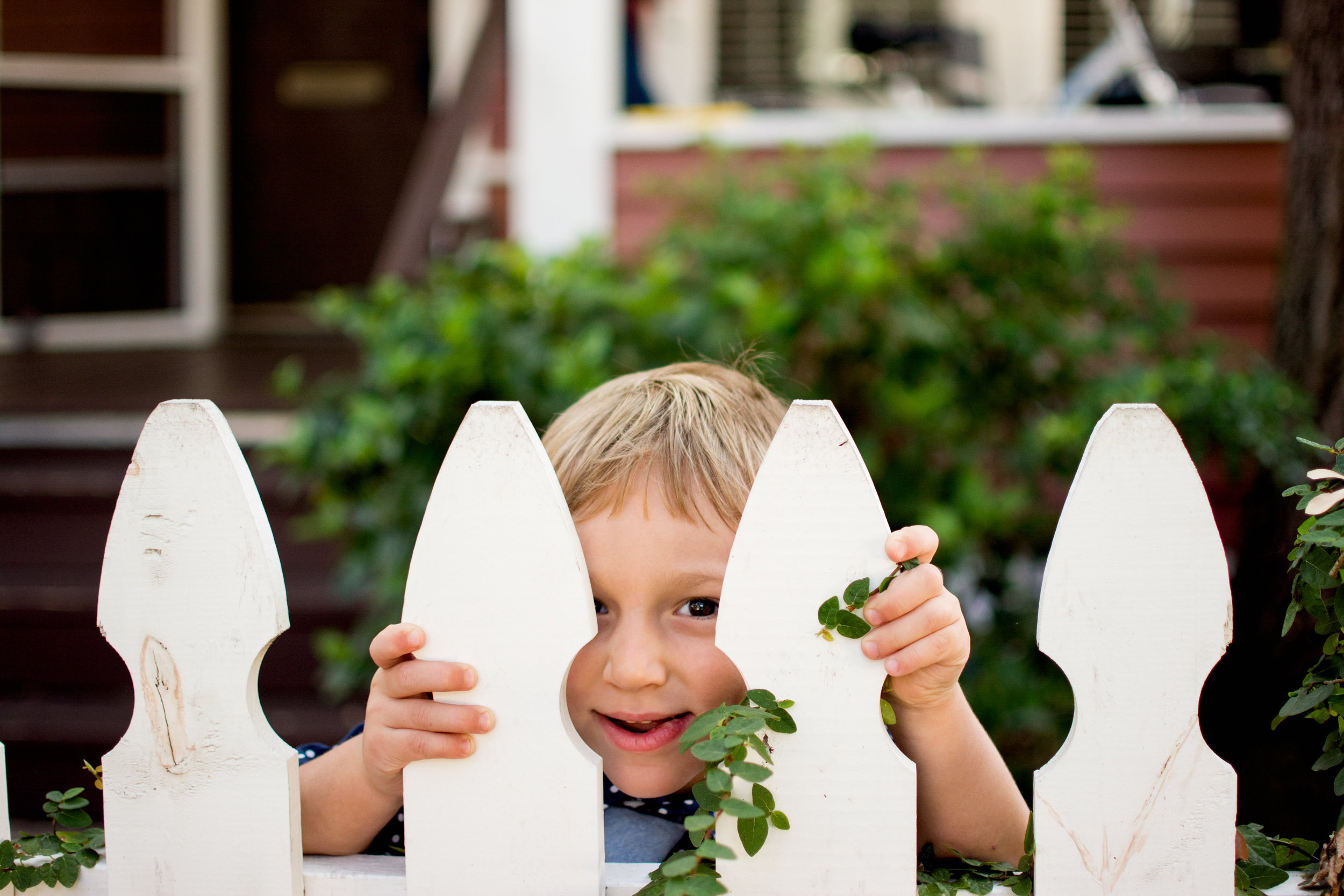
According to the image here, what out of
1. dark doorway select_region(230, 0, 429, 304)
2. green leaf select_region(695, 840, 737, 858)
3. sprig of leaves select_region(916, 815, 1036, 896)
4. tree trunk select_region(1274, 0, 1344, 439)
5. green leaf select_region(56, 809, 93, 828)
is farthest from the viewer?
dark doorway select_region(230, 0, 429, 304)

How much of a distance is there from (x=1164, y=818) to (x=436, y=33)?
20.9 feet

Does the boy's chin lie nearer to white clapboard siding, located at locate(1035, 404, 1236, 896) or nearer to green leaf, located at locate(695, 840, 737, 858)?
green leaf, located at locate(695, 840, 737, 858)

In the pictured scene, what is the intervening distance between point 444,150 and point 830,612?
318cm

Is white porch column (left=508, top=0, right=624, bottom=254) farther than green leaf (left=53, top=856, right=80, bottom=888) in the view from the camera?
Yes

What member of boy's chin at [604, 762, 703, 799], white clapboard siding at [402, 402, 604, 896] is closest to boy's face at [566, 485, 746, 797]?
boy's chin at [604, 762, 703, 799]

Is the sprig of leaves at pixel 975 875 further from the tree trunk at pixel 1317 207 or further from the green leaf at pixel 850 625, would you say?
the tree trunk at pixel 1317 207

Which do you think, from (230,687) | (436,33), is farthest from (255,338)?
(230,687)

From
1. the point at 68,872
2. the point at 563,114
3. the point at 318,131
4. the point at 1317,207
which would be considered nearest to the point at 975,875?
the point at 68,872

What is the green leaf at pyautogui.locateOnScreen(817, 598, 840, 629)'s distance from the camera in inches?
41.4

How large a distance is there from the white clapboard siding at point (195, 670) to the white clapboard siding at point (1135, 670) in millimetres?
772

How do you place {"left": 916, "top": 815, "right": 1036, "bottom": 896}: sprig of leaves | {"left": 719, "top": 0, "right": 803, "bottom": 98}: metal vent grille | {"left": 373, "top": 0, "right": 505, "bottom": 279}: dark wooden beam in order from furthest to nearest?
{"left": 719, "top": 0, "right": 803, "bottom": 98}: metal vent grille, {"left": 373, "top": 0, "right": 505, "bottom": 279}: dark wooden beam, {"left": 916, "top": 815, "right": 1036, "bottom": 896}: sprig of leaves

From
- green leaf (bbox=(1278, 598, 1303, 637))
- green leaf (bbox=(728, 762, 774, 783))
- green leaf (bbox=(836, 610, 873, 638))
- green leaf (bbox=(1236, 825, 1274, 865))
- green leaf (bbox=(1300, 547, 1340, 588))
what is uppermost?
green leaf (bbox=(1300, 547, 1340, 588))

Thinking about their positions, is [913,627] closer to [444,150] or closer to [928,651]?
[928,651]

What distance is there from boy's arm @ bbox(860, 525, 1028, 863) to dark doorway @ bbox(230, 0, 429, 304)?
6366 millimetres
